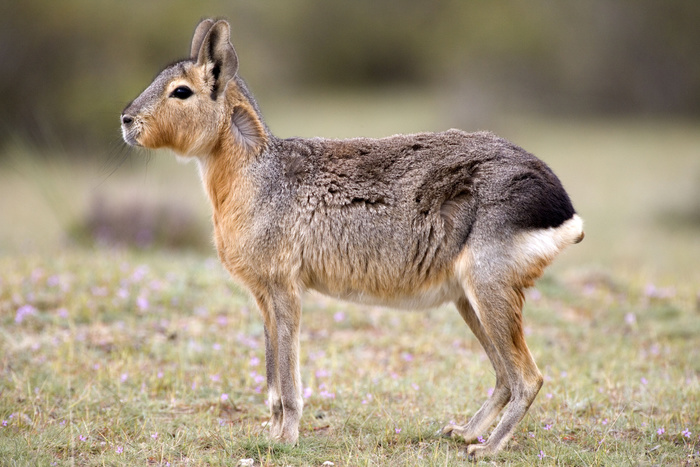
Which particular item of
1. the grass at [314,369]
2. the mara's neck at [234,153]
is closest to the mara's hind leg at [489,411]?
the grass at [314,369]

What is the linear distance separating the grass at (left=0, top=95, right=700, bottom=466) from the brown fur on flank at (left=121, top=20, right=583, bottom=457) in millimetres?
508

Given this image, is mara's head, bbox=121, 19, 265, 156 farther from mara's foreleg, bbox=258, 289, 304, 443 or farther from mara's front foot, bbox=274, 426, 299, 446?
mara's front foot, bbox=274, 426, 299, 446

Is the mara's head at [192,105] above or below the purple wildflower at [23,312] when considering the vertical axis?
above

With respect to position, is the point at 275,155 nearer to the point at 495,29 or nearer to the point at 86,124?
the point at 86,124

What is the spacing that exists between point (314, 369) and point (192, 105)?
268 cm

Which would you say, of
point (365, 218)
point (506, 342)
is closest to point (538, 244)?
point (506, 342)

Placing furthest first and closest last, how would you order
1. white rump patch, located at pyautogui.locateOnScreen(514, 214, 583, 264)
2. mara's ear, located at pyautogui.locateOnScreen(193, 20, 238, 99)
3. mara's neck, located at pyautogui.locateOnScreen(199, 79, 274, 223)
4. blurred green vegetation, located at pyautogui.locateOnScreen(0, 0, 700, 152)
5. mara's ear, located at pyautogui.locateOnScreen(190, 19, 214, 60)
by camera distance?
blurred green vegetation, located at pyautogui.locateOnScreen(0, 0, 700, 152), mara's ear, located at pyautogui.locateOnScreen(190, 19, 214, 60), mara's neck, located at pyautogui.locateOnScreen(199, 79, 274, 223), mara's ear, located at pyautogui.locateOnScreen(193, 20, 238, 99), white rump patch, located at pyautogui.locateOnScreen(514, 214, 583, 264)

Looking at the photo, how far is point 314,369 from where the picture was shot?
7.21 m

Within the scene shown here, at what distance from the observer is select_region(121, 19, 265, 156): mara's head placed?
5.67m

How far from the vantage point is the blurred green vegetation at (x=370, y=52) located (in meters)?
21.5

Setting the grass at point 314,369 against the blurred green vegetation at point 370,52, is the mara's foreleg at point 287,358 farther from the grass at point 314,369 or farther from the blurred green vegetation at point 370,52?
the blurred green vegetation at point 370,52

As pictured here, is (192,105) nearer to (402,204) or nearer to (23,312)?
(402,204)

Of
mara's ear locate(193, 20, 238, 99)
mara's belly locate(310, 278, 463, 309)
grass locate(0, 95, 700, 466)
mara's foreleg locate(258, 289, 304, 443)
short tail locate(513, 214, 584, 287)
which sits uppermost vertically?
mara's ear locate(193, 20, 238, 99)

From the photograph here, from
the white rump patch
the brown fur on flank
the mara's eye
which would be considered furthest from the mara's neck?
the white rump patch
